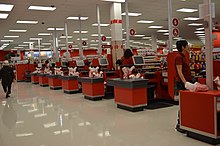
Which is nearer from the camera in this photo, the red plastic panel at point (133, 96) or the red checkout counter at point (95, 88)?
the red plastic panel at point (133, 96)

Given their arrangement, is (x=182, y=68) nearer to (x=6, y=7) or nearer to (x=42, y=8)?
(x=42, y=8)

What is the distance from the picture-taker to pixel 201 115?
3664 millimetres

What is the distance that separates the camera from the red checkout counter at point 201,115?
11.4ft

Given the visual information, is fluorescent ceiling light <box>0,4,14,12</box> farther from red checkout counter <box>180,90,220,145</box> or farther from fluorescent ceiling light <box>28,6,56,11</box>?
red checkout counter <box>180,90,220,145</box>

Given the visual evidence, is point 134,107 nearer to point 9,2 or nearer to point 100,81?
point 100,81

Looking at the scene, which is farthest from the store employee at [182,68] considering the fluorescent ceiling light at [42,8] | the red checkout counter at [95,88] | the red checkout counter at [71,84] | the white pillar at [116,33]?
the fluorescent ceiling light at [42,8]

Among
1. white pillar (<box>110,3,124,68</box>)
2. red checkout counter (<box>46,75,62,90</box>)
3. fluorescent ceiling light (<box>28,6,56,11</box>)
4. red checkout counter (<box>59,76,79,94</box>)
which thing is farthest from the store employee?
red checkout counter (<box>46,75,62,90</box>)

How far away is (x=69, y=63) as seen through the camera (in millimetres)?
12938

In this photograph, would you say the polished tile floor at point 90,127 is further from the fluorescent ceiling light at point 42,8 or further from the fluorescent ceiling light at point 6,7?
the fluorescent ceiling light at point 42,8

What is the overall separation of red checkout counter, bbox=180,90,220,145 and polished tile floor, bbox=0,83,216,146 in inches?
6.3

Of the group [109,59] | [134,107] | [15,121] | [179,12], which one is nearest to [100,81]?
[109,59]

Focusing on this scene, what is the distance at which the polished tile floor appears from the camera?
406cm

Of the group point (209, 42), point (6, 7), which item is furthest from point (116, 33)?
point (209, 42)

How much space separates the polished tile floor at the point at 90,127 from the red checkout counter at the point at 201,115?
16cm
